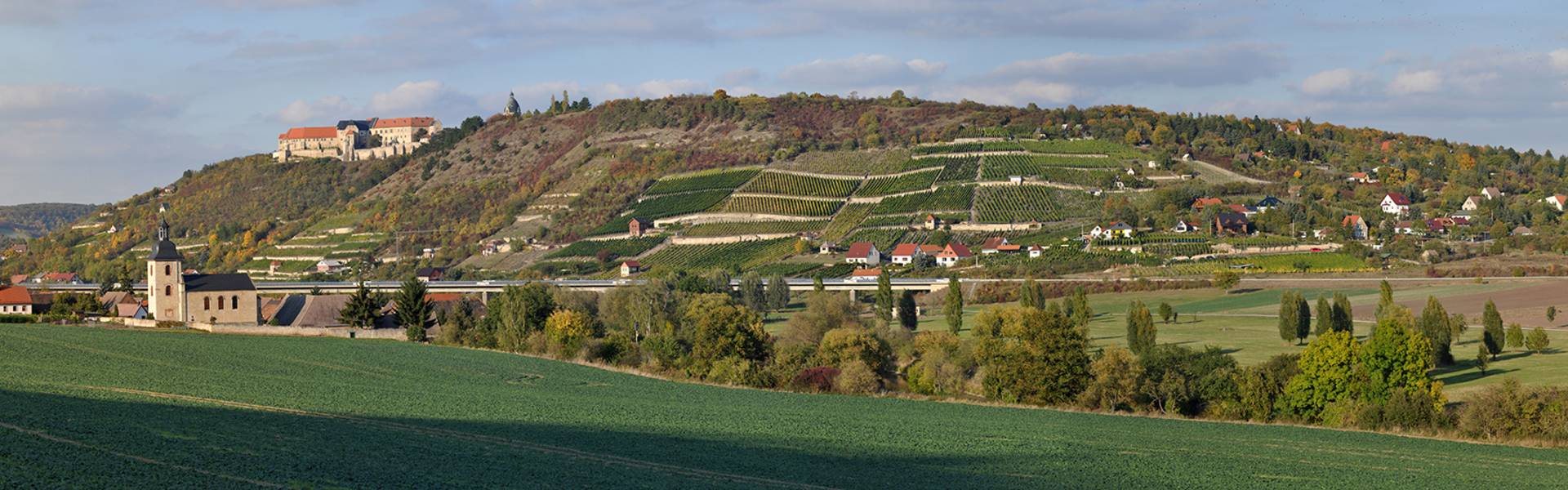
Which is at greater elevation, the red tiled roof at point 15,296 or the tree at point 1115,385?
the red tiled roof at point 15,296

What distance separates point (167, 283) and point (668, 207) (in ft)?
278

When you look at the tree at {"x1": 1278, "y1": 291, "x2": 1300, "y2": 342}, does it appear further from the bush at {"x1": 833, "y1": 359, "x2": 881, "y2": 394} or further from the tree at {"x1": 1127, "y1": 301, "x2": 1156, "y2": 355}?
the bush at {"x1": 833, "y1": 359, "x2": 881, "y2": 394}

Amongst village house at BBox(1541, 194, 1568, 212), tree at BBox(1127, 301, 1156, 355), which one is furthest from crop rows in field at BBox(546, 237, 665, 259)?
village house at BBox(1541, 194, 1568, 212)

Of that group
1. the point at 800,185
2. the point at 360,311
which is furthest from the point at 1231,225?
the point at 360,311

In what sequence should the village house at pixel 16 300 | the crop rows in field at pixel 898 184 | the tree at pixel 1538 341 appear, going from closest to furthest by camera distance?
the tree at pixel 1538 341, the village house at pixel 16 300, the crop rows in field at pixel 898 184

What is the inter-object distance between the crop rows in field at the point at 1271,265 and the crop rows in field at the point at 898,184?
41228 millimetres

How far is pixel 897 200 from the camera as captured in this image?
141000 mm

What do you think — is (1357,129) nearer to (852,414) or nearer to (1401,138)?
(1401,138)

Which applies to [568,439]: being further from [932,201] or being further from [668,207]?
[668,207]

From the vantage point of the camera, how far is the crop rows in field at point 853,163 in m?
156

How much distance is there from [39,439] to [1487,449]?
3154 centimetres

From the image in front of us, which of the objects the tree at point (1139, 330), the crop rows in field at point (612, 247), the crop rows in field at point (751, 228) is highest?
the crop rows in field at point (751, 228)

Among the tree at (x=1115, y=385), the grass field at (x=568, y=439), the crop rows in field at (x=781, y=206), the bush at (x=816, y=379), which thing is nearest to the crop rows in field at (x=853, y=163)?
the crop rows in field at (x=781, y=206)

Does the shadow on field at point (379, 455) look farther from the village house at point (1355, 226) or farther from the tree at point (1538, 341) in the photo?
the village house at point (1355, 226)
